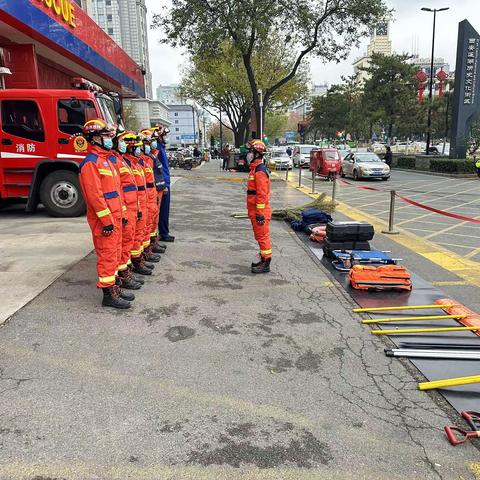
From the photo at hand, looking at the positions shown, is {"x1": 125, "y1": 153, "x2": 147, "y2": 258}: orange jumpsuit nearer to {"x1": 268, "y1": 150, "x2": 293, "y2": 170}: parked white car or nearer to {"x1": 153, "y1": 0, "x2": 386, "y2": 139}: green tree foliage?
{"x1": 153, "y1": 0, "x2": 386, "y2": 139}: green tree foliage

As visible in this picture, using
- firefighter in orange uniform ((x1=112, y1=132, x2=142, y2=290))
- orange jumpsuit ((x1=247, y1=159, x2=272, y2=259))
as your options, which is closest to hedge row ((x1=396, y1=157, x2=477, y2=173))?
orange jumpsuit ((x1=247, y1=159, x2=272, y2=259))

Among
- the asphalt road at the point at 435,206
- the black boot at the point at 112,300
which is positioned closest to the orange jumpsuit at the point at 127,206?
the black boot at the point at 112,300

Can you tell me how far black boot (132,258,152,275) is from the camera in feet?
20.2

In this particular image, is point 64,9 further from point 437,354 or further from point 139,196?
point 437,354

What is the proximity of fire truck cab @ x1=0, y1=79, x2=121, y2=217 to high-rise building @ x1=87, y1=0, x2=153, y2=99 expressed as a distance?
9076cm

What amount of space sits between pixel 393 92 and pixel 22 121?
1437 inches

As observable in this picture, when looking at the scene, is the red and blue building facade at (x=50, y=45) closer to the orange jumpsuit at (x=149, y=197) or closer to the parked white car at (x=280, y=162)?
the orange jumpsuit at (x=149, y=197)

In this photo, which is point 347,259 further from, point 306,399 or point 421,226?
point 421,226

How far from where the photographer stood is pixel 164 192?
302 inches

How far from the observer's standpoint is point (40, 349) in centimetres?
393

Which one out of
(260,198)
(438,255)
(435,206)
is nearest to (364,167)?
(435,206)

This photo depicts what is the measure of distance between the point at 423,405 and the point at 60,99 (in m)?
9.08

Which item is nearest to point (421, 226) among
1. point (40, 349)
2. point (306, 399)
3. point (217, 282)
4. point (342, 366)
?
point (217, 282)

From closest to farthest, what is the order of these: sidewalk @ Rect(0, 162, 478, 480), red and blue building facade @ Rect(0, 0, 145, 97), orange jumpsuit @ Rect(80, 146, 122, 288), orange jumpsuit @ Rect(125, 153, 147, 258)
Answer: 1. sidewalk @ Rect(0, 162, 478, 480)
2. orange jumpsuit @ Rect(80, 146, 122, 288)
3. orange jumpsuit @ Rect(125, 153, 147, 258)
4. red and blue building facade @ Rect(0, 0, 145, 97)
